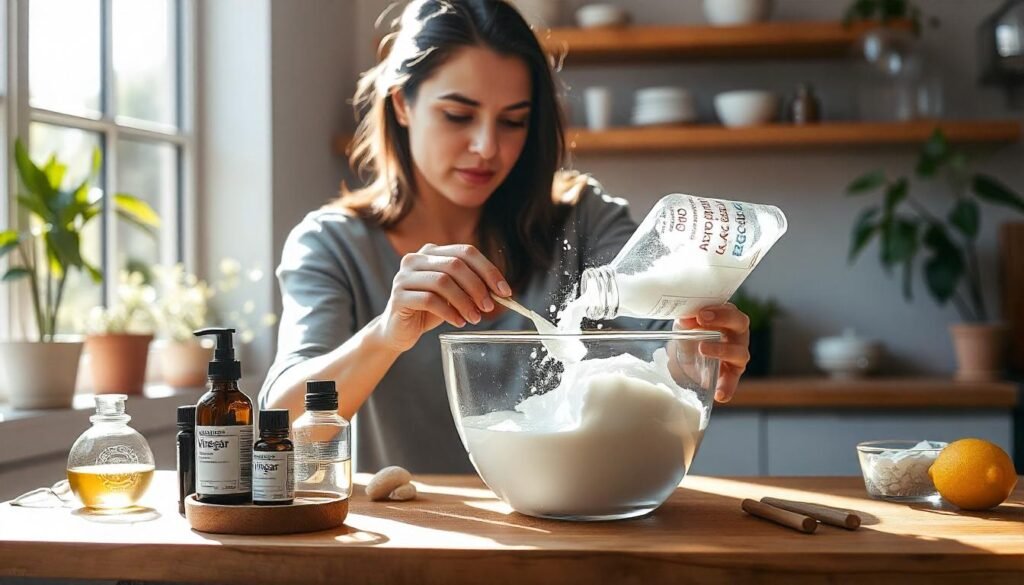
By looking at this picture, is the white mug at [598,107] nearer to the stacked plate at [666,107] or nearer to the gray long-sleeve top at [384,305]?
the stacked plate at [666,107]

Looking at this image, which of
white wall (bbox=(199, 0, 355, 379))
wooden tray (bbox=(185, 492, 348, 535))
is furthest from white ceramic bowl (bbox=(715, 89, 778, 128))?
wooden tray (bbox=(185, 492, 348, 535))

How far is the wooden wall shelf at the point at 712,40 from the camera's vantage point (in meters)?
3.14

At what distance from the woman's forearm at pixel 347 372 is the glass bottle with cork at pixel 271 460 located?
33 cm

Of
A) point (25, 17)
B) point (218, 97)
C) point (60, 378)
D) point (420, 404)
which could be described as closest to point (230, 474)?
point (420, 404)

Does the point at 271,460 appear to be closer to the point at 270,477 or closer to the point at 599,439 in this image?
the point at 270,477

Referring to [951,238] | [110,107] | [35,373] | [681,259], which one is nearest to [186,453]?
[681,259]

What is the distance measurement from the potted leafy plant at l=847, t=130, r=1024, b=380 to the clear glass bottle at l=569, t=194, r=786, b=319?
2.21m

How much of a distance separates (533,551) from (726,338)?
Answer: 441mm

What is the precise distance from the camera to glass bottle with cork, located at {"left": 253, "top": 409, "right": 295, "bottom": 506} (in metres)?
0.99

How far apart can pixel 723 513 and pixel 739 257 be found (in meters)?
0.26

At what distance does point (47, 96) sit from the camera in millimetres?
2350

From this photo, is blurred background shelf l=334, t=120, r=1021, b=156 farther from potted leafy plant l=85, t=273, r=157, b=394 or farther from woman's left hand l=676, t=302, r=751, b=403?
woman's left hand l=676, t=302, r=751, b=403

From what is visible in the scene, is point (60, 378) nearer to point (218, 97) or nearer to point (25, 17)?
point (25, 17)

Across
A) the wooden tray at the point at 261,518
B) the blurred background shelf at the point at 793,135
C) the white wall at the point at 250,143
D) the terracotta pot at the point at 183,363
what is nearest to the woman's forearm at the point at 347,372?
the wooden tray at the point at 261,518
